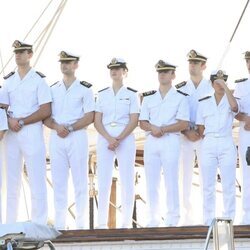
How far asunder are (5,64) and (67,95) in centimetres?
457

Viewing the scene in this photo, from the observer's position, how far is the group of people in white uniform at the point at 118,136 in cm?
1064

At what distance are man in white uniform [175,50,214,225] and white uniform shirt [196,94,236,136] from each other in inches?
7.6

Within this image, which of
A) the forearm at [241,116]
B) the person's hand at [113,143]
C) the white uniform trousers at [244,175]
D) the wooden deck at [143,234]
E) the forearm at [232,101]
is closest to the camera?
the wooden deck at [143,234]

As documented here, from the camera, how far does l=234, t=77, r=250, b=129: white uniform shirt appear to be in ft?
35.1

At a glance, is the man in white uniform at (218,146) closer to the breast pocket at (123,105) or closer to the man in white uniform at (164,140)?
the man in white uniform at (164,140)

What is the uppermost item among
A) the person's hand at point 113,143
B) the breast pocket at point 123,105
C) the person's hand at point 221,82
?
the person's hand at point 221,82

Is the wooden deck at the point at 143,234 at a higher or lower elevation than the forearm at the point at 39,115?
lower

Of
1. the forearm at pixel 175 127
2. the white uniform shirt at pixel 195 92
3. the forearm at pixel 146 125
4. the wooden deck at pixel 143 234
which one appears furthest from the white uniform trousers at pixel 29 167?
the white uniform shirt at pixel 195 92

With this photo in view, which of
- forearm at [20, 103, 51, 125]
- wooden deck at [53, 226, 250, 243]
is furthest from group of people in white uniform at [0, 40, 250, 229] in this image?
wooden deck at [53, 226, 250, 243]

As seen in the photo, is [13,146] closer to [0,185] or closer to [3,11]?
[0,185]

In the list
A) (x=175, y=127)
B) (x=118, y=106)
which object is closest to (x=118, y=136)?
(x=118, y=106)

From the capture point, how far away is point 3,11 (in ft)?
62.0

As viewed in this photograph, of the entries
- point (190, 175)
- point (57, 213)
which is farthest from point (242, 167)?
point (57, 213)

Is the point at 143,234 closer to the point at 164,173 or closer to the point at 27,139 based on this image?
the point at 164,173
